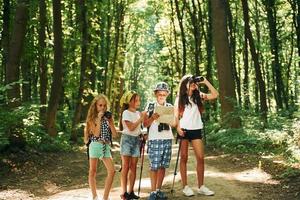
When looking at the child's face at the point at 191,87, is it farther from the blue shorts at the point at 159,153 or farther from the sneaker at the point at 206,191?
the sneaker at the point at 206,191

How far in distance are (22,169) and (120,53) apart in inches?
1086

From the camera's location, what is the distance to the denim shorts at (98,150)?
27.5 ft

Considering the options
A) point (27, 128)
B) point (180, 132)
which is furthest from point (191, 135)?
point (27, 128)

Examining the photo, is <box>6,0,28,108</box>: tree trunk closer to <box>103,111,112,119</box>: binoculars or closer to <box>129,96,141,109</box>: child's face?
<box>103,111,112,119</box>: binoculars

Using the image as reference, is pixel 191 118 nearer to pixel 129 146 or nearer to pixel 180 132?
pixel 180 132

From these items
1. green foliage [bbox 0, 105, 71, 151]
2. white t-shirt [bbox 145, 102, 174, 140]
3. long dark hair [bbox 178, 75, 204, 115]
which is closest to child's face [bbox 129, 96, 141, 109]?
white t-shirt [bbox 145, 102, 174, 140]

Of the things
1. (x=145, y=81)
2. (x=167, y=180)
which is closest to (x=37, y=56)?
(x=167, y=180)

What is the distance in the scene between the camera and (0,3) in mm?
23734

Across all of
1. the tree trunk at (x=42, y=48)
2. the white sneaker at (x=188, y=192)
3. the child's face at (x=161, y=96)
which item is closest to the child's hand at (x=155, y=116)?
the child's face at (x=161, y=96)

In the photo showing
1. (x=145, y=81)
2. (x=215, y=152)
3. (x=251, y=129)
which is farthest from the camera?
(x=145, y=81)

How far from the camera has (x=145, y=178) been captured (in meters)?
12.2

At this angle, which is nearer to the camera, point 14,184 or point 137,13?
point 14,184

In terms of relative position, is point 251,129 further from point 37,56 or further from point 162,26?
point 162,26

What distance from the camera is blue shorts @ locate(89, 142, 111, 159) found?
8391 millimetres
